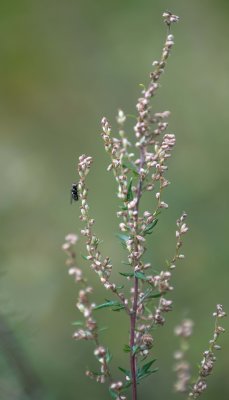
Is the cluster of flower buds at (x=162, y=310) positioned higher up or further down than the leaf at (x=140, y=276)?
further down

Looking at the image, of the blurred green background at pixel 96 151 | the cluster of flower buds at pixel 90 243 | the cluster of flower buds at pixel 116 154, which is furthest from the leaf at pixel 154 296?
the blurred green background at pixel 96 151

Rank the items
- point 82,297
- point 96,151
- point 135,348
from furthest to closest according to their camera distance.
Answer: point 96,151 → point 135,348 → point 82,297

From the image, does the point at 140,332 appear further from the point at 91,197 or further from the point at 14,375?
the point at 91,197

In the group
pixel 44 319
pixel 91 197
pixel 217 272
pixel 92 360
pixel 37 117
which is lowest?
pixel 92 360

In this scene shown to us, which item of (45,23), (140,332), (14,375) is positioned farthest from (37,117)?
(140,332)

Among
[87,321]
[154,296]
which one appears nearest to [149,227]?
[154,296]

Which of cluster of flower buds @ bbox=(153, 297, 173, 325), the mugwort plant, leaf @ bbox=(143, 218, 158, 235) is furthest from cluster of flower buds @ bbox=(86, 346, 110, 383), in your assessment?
leaf @ bbox=(143, 218, 158, 235)

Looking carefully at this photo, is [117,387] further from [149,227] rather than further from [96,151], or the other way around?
[96,151]

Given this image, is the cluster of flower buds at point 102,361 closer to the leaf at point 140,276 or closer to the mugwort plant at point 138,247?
the mugwort plant at point 138,247
